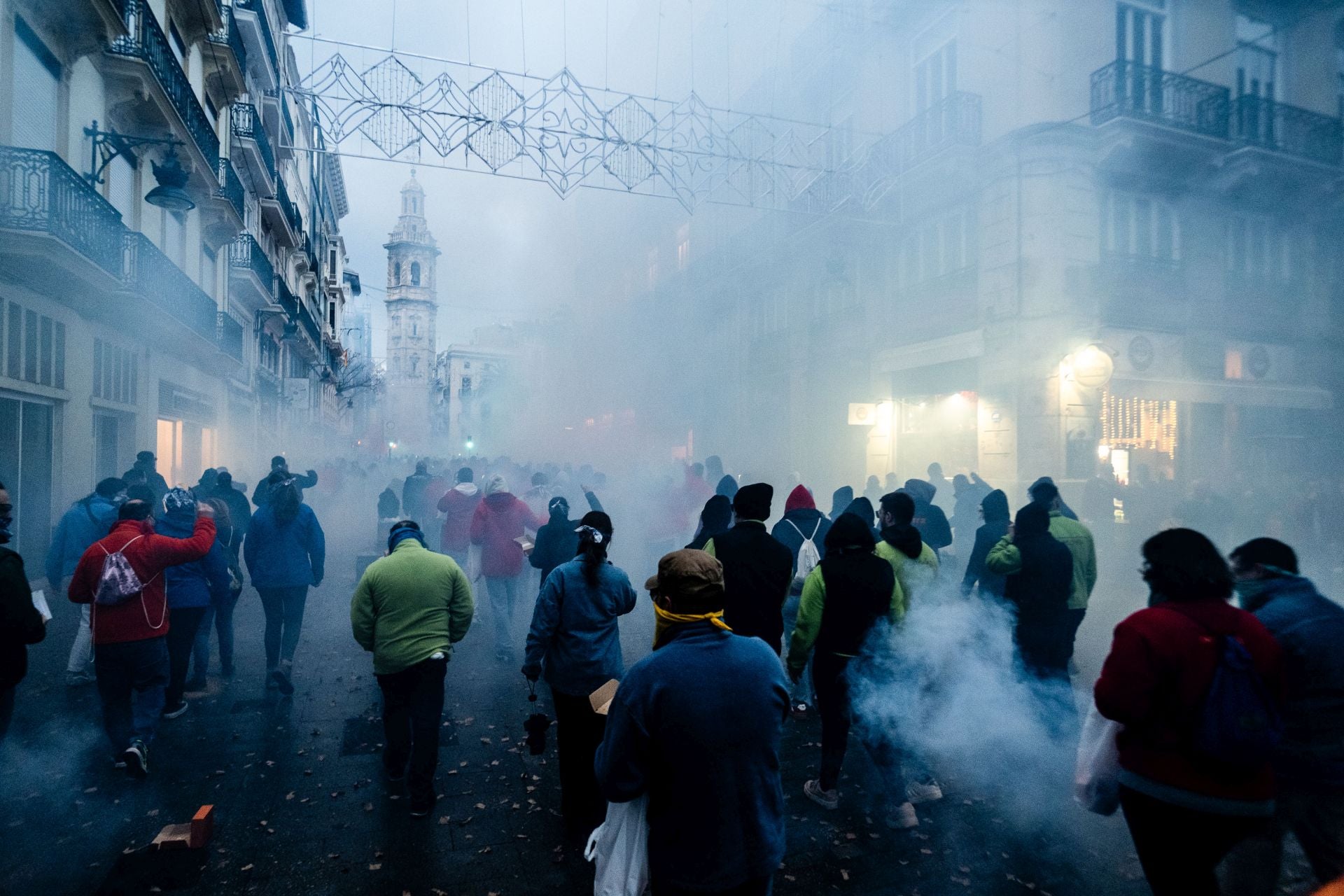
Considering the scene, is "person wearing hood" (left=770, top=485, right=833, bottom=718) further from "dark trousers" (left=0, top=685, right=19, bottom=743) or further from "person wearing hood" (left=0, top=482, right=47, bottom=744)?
"dark trousers" (left=0, top=685, right=19, bottom=743)

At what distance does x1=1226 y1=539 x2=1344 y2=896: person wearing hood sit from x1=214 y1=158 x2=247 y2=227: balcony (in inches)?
649

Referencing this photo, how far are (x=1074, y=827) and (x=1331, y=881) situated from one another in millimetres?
1359

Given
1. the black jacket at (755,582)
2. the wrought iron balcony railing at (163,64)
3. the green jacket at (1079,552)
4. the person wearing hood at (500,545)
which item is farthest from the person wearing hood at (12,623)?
the wrought iron balcony railing at (163,64)

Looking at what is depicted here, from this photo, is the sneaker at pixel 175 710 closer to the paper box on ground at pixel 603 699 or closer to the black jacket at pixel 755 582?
the black jacket at pixel 755 582

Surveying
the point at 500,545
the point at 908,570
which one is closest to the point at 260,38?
the point at 500,545

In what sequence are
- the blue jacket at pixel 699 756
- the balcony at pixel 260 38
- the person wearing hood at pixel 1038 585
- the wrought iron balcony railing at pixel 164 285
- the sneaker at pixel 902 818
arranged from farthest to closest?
the balcony at pixel 260 38 → the wrought iron balcony railing at pixel 164 285 → the person wearing hood at pixel 1038 585 → the sneaker at pixel 902 818 → the blue jacket at pixel 699 756

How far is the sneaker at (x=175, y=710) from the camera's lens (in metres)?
4.82

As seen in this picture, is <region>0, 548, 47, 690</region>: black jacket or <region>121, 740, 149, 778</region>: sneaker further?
<region>121, 740, 149, 778</region>: sneaker

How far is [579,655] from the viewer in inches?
132

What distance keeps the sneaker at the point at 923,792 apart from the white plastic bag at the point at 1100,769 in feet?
5.28

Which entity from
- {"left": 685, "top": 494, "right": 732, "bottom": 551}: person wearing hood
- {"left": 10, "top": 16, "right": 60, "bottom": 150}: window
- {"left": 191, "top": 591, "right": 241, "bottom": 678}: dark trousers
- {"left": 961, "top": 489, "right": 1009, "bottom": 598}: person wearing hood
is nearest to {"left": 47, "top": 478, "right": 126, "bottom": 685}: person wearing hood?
{"left": 191, "top": 591, "right": 241, "bottom": 678}: dark trousers

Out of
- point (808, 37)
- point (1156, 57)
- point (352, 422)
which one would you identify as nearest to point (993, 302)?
point (1156, 57)

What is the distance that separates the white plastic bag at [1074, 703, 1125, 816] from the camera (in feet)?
7.38

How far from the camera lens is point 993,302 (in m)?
12.0
